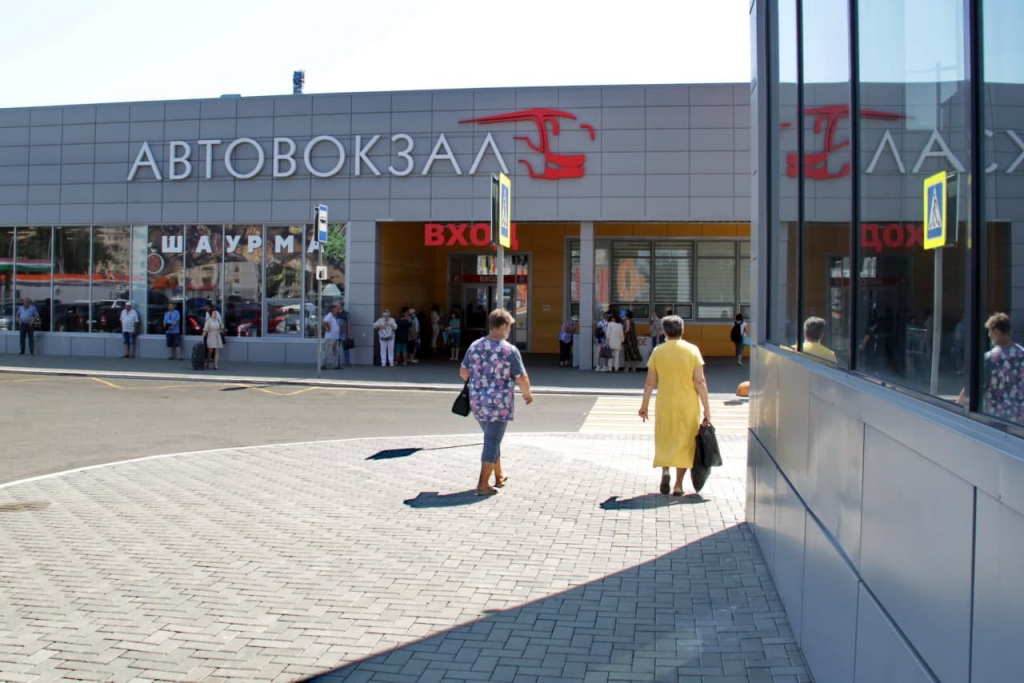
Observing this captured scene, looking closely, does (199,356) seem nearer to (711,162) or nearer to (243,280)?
(243,280)

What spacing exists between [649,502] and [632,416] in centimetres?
801

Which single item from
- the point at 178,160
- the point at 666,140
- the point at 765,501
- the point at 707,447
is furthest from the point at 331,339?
the point at 765,501

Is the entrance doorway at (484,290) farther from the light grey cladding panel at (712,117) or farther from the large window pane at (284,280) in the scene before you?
the light grey cladding panel at (712,117)

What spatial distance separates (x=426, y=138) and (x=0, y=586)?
74.2 feet

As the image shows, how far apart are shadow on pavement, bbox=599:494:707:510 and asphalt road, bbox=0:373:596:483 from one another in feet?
18.6

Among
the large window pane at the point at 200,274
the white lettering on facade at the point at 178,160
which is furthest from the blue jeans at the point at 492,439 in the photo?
the white lettering on facade at the point at 178,160

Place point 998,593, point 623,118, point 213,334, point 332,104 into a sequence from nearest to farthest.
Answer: point 998,593, point 213,334, point 623,118, point 332,104

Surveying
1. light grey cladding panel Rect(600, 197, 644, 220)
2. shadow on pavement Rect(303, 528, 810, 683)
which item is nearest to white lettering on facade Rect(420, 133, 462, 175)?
light grey cladding panel Rect(600, 197, 644, 220)

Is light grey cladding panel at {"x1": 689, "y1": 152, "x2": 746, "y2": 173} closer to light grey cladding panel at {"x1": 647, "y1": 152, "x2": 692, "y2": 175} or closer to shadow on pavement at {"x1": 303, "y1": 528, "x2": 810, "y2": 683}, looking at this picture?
light grey cladding panel at {"x1": 647, "y1": 152, "x2": 692, "y2": 175}

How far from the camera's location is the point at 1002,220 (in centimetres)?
250

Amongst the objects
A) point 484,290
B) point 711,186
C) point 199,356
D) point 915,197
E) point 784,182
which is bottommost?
point 199,356

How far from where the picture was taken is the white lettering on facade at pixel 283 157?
2845 centimetres

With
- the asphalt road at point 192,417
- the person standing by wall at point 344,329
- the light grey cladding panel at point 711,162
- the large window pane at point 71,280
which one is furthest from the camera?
the large window pane at point 71,280

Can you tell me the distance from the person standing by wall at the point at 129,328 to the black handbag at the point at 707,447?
24.1 metres
